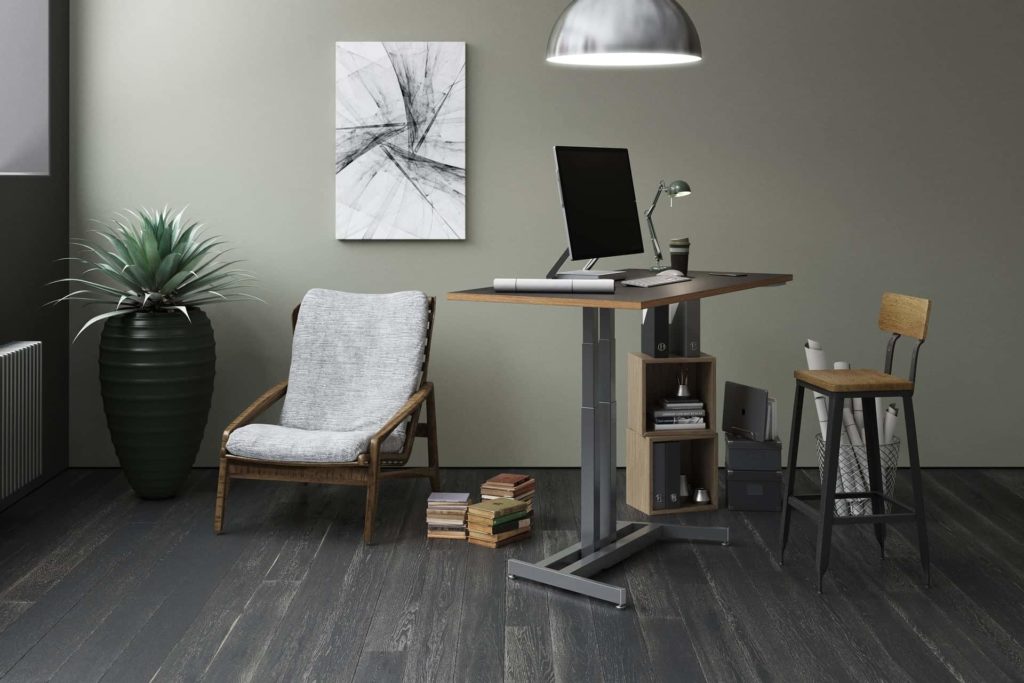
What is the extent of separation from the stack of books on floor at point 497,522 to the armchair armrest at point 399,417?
1.43 feet

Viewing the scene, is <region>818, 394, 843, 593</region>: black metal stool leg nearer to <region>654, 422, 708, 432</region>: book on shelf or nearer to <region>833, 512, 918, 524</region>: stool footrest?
<region>833, 512, 918, 524</region>: stool footrest

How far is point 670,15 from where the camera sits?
337 cm

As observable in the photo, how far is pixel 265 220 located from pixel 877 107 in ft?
10.1

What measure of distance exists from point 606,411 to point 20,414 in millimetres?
2486

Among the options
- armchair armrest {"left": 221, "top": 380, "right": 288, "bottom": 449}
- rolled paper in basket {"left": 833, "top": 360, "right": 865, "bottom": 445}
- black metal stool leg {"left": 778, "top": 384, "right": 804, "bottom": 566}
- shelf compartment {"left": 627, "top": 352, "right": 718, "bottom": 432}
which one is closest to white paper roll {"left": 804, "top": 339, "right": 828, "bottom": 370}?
rolled paper in basket {"left": 833, "top": 360, "right": 865, "bottom": 445}

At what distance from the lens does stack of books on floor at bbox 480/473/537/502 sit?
4363 millimetres

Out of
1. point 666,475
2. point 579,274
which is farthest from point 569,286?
point 666,475

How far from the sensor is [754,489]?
4.72 m

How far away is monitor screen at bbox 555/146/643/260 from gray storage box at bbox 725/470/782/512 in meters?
1.18

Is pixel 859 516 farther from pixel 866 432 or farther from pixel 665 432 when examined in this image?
pixel 665 432

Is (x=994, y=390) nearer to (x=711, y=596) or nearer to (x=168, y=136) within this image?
(x=711, y=596)

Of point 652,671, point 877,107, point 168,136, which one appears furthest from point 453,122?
point 652,671

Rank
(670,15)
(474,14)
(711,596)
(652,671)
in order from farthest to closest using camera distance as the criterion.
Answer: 1. (474,14)
2. (711,596)
3. (670,15)
4. (652,671)

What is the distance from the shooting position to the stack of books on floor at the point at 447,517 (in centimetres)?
428
